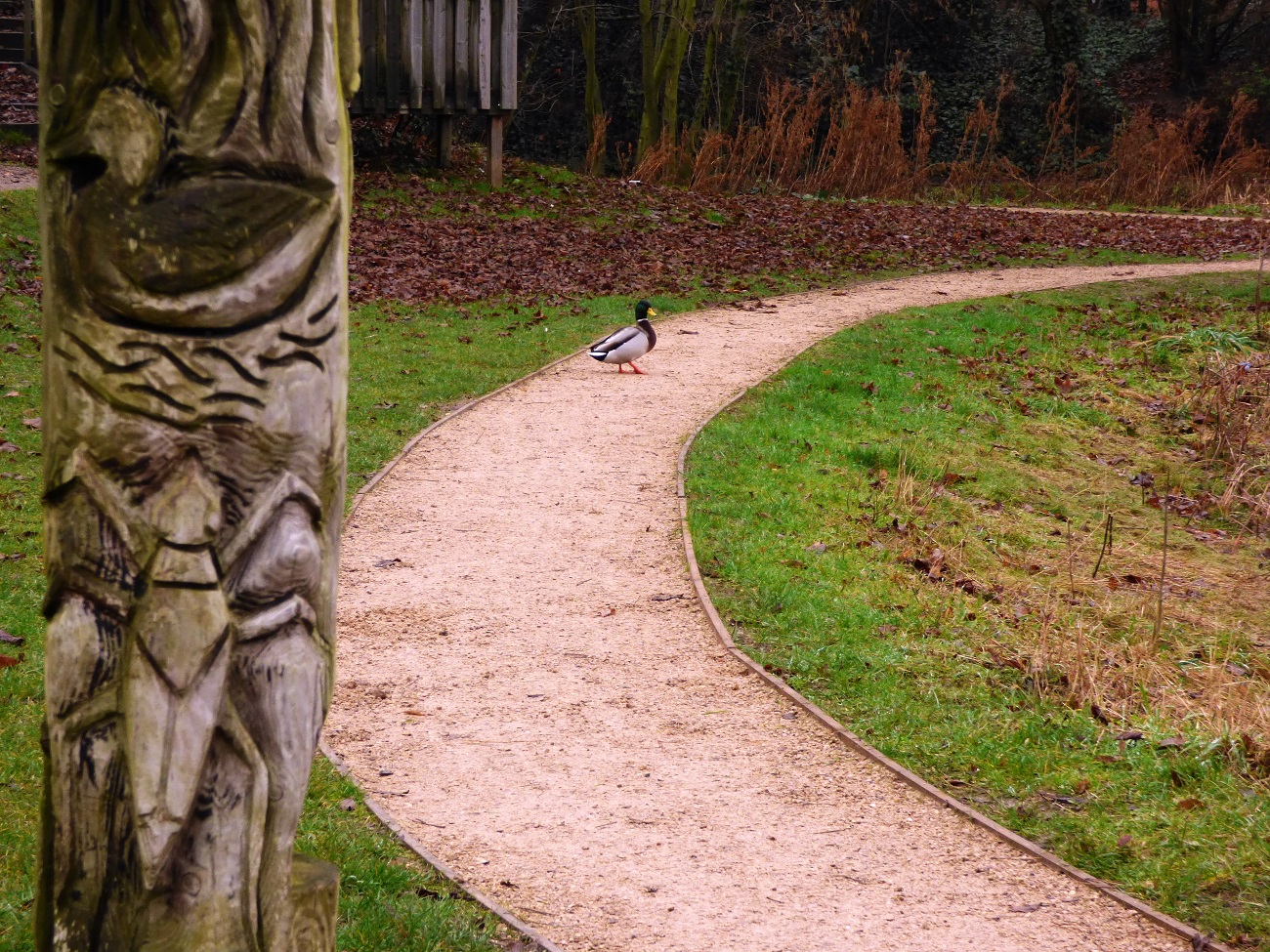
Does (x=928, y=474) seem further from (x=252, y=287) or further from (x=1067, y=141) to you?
(x=1067, y=141)

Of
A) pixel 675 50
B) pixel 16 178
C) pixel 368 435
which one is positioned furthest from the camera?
pixel 675 50

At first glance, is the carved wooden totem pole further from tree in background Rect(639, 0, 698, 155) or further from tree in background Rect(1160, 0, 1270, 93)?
tree in background Rect(1160, 0, 1270, 93)

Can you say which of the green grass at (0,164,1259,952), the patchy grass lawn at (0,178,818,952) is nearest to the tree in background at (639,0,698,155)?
the green grass at (0,164,1259,952)

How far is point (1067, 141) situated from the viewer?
102ft

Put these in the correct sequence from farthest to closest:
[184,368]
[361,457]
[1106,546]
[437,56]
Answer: [437,56]
[361,457]
[1106,546]
[184,368]

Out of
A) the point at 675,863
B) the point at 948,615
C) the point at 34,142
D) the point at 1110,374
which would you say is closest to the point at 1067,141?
the point at 1110,374

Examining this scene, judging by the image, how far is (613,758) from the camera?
553 cm

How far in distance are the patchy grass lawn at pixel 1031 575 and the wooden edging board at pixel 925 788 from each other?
9 centimetres

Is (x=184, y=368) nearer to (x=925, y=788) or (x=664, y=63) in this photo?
(x=925, y=788)

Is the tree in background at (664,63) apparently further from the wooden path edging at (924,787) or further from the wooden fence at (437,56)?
the wooden path edging at (924,787)

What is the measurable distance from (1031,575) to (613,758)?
13.3ft

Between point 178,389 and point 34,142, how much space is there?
18.5 m

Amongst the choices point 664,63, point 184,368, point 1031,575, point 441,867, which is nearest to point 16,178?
point 1031,575

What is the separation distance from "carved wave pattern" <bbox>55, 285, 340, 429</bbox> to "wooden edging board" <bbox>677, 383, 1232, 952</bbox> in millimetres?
3535
